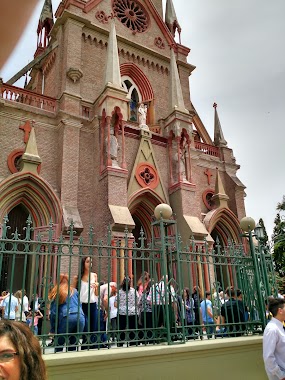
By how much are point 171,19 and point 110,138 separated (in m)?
12.6

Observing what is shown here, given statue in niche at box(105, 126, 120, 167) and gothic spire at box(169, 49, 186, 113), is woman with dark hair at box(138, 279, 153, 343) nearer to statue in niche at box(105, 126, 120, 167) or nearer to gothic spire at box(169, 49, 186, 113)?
statue in niche at box(105, 126, 120, 167)

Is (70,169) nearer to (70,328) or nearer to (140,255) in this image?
(140,255)

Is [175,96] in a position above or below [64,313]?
above

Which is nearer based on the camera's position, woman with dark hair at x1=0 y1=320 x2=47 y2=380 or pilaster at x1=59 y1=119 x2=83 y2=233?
woman with dark hair at x1=0 y1=320 x2=47 y2=380

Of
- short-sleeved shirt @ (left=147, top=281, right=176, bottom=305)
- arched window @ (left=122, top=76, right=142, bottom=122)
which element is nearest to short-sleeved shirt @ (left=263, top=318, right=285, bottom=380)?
short-sleeved shirt @ (left=147, top=281, right=176, bottom=305)

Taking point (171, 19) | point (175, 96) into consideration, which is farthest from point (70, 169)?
point (171, 19)

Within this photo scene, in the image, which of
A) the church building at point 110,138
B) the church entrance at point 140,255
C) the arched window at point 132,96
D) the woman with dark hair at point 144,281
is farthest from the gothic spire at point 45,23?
the woman with dark hair at point 144,281

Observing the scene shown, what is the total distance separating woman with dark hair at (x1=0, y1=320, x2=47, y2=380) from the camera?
1.67 m

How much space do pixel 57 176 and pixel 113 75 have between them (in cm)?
495

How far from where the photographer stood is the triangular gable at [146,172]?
15492mm

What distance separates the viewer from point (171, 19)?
2256 centimetres

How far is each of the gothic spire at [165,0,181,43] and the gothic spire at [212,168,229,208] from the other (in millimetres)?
10428

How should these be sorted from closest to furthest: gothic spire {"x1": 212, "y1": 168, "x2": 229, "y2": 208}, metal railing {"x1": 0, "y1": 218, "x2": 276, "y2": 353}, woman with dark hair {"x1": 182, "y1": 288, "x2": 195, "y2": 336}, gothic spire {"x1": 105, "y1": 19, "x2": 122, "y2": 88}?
1. metal railing {"x1": 0, "y1": 218, "x2": 276, "y2": 353}
2. woman with dark hair {"x1": 182, "y1": 288, "x2": 195, "y2": 336}
3. gothic spire {"x1": 105, "y1": 19, "x2": 122, "y2": 88}
4. gothic spire {"x1": 212, "y1": 168, "x2": 229, "y2": 208}

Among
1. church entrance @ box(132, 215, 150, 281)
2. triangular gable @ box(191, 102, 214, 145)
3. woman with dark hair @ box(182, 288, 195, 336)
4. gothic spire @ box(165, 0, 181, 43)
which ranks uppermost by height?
gothic spire @ box(165, 0, 181, 43)
